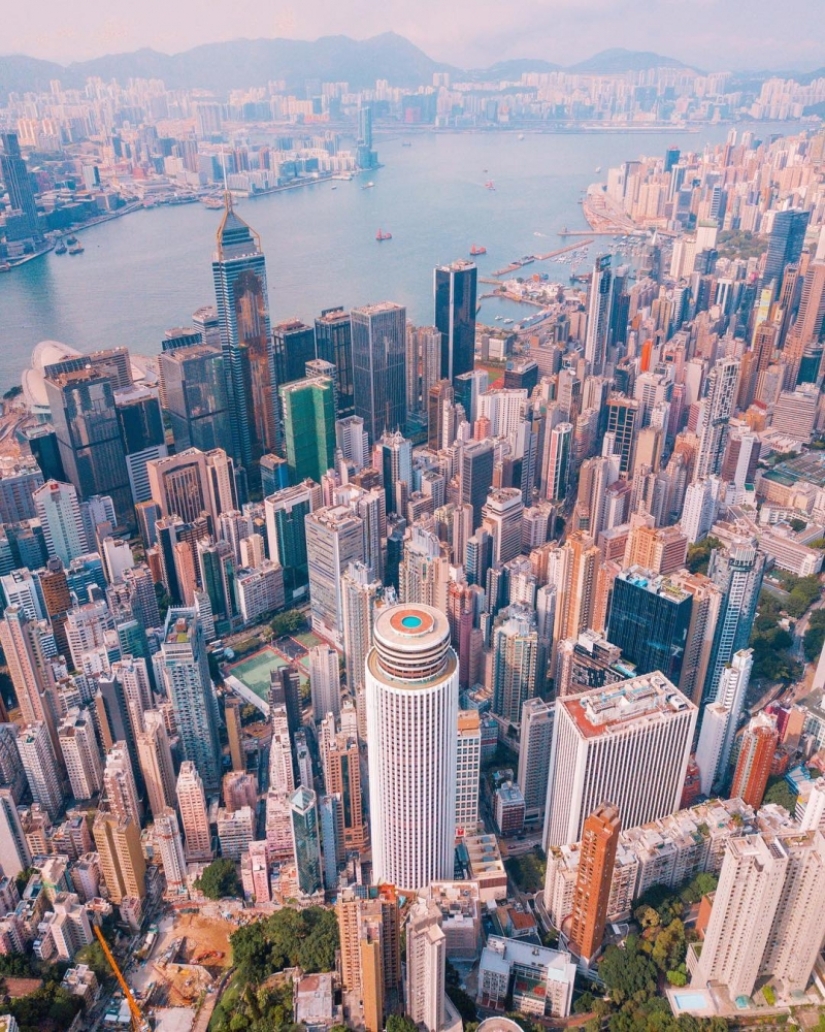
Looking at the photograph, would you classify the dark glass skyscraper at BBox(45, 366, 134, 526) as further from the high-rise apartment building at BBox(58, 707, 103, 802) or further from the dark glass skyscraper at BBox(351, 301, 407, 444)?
the high-rise apartment building at BBox(58, 707, 103, 802)

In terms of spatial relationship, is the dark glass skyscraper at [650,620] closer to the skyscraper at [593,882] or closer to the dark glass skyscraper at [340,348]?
the skyscraper at [593,882]

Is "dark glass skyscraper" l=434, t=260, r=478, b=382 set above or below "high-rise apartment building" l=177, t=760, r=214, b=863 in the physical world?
above

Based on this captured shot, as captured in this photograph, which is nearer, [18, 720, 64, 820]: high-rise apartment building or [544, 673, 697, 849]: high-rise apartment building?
[544, 673, 697, 849]: high-rise apartment building

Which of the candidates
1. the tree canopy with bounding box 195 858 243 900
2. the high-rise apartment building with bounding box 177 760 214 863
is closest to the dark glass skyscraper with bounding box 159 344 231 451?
the high-rise apartment building with bounding box 177 760 214 863

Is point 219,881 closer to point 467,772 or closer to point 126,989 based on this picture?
point 126,989

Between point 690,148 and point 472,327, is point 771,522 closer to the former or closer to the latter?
point 472,327

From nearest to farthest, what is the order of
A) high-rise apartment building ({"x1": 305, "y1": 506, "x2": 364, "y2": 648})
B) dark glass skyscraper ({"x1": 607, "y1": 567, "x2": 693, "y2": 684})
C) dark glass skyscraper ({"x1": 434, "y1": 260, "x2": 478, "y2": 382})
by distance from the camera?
dark glass skyscraper ({"x1": 607, "y1": 567, "x2": 693, "y2": 684})
high-rise apartment building ({"x1": 305, "y1": 506, "x2": 364, "y2": 648})
dark glass skyscraper ({"x1": 434, "y1": 260, "x2": 478, "y2": 382})

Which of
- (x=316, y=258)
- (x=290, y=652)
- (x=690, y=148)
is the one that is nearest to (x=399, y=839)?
(x=290, y=652)

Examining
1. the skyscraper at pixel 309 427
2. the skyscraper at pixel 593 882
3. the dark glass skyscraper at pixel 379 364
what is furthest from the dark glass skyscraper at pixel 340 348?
the skyscraper at pixel 593 882
